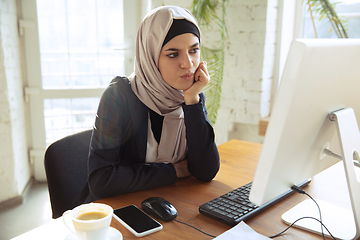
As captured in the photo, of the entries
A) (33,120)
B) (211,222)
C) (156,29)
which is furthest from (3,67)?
(211,222)

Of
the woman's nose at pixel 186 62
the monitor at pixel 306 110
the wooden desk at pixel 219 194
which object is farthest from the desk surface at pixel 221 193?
the woman's nose at pixel 186 62

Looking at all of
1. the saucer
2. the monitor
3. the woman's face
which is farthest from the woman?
the monitor

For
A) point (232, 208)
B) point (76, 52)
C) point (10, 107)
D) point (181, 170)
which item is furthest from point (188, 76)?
point (76, 52)

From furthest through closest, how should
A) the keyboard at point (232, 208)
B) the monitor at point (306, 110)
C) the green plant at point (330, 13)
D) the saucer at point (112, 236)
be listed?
the green plant at point (330, 13) < the keyboard at point (232, 208) < the saucer at point (112, 236) < the monitor at point (306, 110)

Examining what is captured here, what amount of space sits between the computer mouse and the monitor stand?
0.97 ft

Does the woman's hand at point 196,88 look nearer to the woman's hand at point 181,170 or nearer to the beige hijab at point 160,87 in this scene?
the beige hijab at point 160,87

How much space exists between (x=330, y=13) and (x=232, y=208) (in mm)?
2065

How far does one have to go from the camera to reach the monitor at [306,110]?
23.0 inches

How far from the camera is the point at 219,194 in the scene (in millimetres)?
1010

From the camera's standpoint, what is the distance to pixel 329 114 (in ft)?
2.41

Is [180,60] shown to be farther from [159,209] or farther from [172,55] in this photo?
[159,209]

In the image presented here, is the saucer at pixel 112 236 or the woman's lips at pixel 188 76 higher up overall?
the woman's lips at pixel 188 76

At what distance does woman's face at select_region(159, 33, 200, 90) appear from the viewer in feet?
3.82

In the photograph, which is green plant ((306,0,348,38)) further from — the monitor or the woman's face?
the monitor
